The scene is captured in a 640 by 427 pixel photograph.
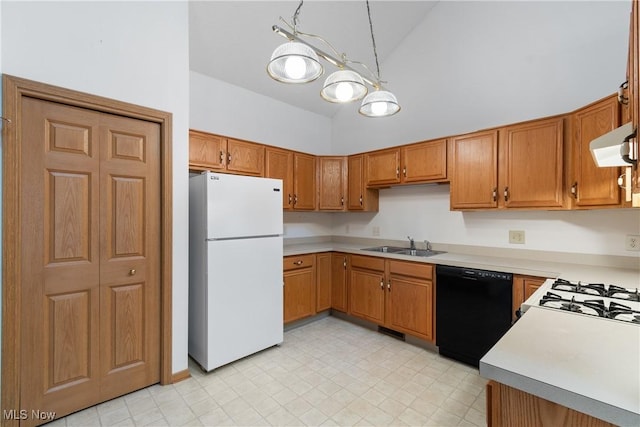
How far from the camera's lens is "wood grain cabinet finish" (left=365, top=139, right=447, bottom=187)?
2926mm

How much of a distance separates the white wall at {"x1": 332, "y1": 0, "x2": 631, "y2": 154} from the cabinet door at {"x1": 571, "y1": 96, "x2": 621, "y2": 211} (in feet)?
1.62

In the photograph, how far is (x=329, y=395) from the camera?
210cm

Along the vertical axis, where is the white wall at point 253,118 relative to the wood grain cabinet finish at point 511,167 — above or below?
above

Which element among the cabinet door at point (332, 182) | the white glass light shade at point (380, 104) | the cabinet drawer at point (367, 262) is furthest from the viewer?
the cabinet door at point (332, 182)

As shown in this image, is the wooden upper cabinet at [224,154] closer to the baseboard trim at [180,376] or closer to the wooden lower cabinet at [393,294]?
the wooden lower cabinet at [393,294]

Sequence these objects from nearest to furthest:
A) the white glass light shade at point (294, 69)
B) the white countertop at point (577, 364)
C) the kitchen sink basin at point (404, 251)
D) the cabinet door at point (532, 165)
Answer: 1. the white countertop at point (577, 364)
2. the white glass light shade at point (294, 69)
3. the cabinet door at point (532, 165)
4. the kitchen sink basin at point (404, 251)

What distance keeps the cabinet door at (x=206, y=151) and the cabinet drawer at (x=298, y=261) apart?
1147mm

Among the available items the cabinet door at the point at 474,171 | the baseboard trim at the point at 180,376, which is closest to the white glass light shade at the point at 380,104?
the cabinet door at the point at 474,171

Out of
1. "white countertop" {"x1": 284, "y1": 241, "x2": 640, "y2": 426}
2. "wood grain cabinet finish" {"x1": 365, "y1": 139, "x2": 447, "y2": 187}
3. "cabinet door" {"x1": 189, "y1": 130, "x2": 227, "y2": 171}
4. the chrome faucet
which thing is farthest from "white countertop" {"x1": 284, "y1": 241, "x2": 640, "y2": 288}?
"cabinet door" {"x1": 189, "y1": 130, "x2": 227, "y2": 171}

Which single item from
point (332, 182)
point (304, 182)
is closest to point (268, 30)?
point (304, 182)

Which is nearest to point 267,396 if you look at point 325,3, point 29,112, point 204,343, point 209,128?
point 204,343

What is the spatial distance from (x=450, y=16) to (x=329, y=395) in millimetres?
3691

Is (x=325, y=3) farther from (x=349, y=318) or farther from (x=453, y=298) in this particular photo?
(x=349, y=318)

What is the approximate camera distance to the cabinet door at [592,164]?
1.86 metres
